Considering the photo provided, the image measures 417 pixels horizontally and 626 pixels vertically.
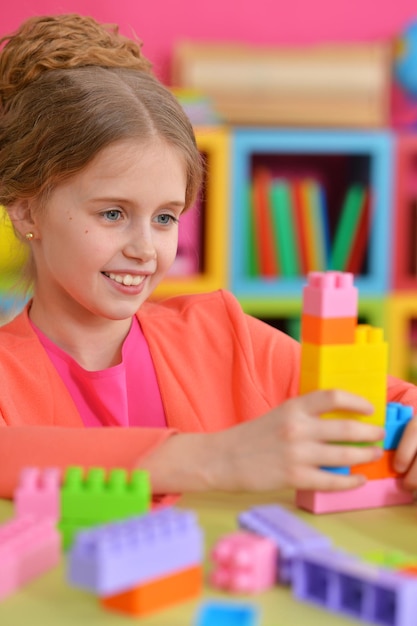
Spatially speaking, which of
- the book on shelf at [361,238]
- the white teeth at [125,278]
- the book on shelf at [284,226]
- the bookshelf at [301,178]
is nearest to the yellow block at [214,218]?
the bookshelf at [301,178]

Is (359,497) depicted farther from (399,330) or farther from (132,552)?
(399,330)

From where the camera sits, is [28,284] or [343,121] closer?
[28,284]

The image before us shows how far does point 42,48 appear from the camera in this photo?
4.39 ft

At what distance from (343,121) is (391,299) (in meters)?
0.59

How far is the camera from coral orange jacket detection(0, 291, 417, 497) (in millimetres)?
1214

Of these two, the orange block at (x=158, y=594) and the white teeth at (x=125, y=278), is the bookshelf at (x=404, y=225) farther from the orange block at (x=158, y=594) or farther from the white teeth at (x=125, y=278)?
the orange block at (x=158, y=594)

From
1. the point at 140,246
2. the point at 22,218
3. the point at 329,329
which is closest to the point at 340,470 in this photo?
the point at 329,329

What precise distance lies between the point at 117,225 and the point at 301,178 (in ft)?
7.31

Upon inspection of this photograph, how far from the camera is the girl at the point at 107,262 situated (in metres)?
1.23

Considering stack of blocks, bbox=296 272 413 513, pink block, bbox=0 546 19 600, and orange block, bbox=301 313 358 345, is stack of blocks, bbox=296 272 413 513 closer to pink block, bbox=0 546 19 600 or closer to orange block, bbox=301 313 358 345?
orange block, bbox=301 313 358 345

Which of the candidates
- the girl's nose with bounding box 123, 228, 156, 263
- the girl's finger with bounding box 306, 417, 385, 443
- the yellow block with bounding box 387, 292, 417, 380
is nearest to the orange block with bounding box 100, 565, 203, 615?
the girl's finger with bounding box 306, 417, 385, 443

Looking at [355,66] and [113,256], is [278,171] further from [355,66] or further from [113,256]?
[113,256]

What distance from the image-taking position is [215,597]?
2.27 feet

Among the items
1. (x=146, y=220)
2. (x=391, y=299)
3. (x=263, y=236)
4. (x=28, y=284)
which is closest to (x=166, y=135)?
(x=146, y=220)
